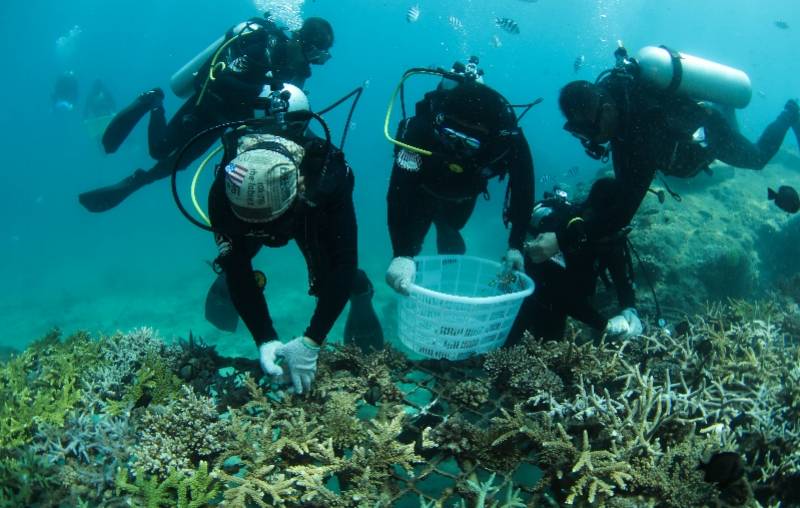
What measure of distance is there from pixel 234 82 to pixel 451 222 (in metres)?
3.50

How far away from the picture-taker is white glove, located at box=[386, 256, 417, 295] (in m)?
4.07

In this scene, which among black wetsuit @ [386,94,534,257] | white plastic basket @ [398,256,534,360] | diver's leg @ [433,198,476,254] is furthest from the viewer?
diver's leg @ [433,198,476,254]

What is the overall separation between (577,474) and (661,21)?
122 metres

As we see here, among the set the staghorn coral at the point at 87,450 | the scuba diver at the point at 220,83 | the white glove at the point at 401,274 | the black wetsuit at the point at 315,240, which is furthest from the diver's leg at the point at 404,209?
the staghorn coral at the point at 87,450

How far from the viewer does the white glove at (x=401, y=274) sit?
407 centimetres

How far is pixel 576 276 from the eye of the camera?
4.92 metres

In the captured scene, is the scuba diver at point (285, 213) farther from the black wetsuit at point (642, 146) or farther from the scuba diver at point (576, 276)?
the scuba diver at point (576, 276)

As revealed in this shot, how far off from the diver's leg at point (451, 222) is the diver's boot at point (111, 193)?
535 centimetres

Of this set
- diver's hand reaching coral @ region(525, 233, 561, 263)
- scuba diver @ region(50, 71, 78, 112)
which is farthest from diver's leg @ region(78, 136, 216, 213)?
scuba diver @ region(50, 71, 78, 112)

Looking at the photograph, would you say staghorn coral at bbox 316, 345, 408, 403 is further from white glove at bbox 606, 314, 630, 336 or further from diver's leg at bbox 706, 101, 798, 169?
diver's leg at bbox 706, 101, 798, 169

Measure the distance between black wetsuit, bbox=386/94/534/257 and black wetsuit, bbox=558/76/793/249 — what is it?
0.74m

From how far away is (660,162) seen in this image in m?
4.55

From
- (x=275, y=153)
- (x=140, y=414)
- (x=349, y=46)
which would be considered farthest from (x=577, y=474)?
(x=349, y=46)

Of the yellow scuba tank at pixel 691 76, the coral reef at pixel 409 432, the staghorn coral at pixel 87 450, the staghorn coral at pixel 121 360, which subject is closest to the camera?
the coral reef at pixel 409 432
